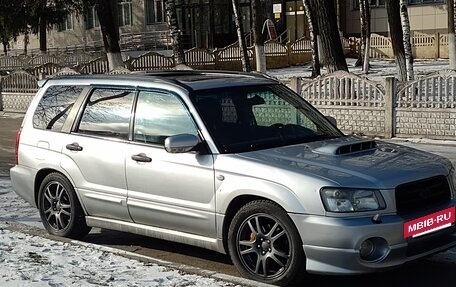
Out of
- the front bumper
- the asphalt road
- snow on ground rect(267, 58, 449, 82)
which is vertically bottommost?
the asphalt road

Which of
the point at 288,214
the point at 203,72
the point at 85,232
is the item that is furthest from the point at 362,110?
the point at 288,214

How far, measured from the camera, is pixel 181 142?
5.93 metres

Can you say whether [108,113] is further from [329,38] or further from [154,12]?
[154,12]

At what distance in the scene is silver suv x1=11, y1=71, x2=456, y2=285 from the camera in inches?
210

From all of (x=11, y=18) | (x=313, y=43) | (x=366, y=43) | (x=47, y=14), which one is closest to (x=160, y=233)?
→ (x=313, y=43)

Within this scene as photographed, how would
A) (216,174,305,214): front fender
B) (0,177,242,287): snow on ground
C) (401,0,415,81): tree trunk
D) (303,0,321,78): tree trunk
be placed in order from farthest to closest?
(303,0,321,78): tree trunk
(401,0,415,81): tree trunk
(0,177,242,287): snow on ground
(216,174,305,214): front fender

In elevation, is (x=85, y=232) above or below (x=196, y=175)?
below

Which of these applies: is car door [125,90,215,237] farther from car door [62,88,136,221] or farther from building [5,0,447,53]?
building [5,0,447,53]

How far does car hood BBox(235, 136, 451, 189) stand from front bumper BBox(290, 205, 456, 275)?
11.0 inches

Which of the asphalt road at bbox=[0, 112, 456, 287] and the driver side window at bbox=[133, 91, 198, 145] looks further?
the driver side window at bbox=[133, 91, 198, 145]

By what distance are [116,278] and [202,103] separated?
1.70m

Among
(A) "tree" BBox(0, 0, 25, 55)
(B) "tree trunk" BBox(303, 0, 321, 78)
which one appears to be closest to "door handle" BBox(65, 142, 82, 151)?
(B) "tree trunk" BBox(303, 0, 321, 78)

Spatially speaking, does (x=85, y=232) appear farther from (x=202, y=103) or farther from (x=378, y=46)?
(x=378, y=46)

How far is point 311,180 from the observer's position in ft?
17.6
